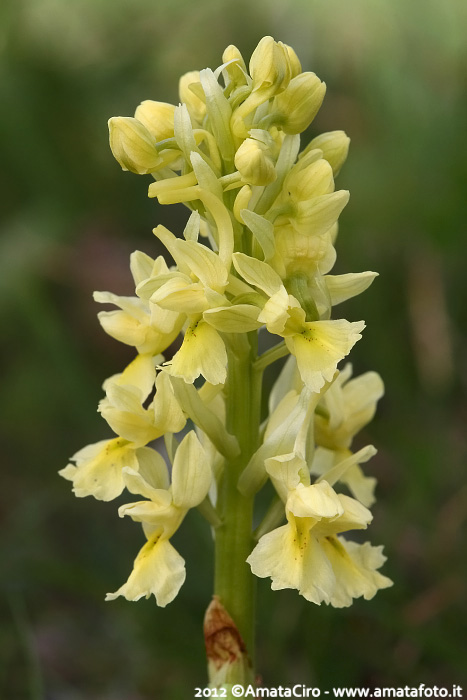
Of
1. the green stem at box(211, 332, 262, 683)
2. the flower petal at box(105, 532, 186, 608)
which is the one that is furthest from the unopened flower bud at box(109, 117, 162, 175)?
the flower petal at box(105, 532, 186, 608)

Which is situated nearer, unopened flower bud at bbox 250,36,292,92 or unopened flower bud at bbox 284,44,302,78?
unopened flower bud at bbox 250,36,292,92

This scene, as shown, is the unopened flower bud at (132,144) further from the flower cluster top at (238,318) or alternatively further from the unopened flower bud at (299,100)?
the unopened flower bud at (299,100)

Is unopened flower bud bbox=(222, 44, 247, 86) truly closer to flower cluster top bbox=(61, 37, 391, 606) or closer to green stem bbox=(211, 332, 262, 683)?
flower cluster top bbox=(61, 37, 391, 606)

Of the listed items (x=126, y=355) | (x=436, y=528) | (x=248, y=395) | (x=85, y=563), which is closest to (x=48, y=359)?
(x=126, y=355)

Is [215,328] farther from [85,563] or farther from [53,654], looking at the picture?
[53,654]

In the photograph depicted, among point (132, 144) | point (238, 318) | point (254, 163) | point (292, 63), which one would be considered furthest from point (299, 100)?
point (238, 318)
